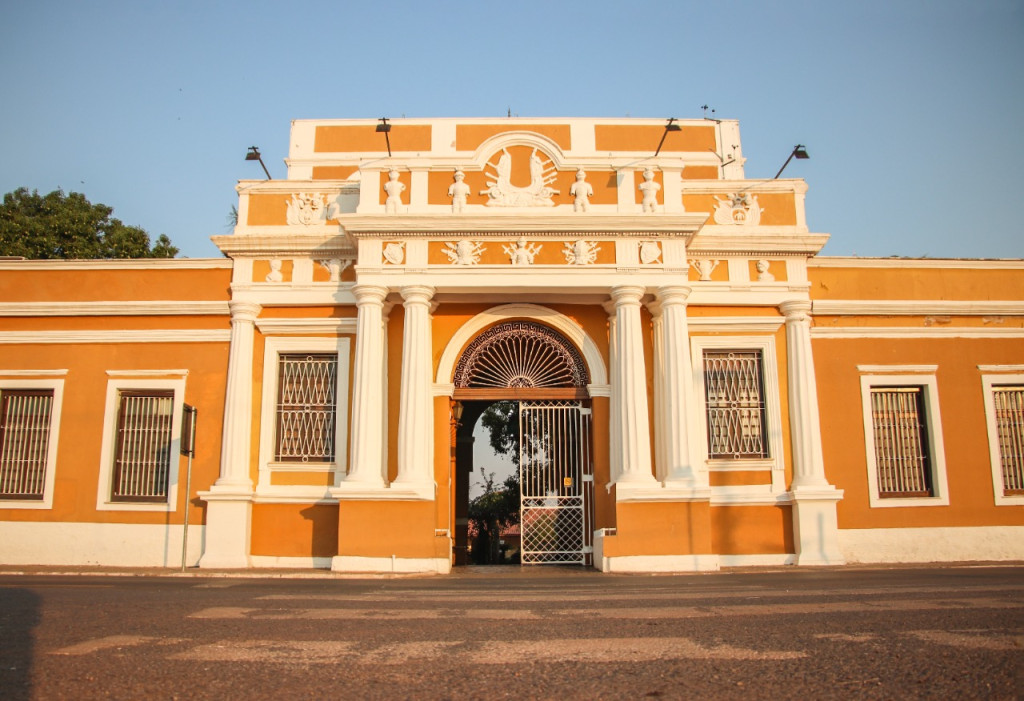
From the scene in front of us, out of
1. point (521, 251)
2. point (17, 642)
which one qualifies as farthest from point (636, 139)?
point (17, 642)

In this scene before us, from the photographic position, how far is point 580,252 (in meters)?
13.2

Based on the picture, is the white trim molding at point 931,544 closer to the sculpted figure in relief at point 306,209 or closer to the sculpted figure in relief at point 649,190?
the sculpted figure in relief at point 649,190

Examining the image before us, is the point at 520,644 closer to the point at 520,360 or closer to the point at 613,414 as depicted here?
the point at 613,414

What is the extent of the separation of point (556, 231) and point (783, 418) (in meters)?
4.87

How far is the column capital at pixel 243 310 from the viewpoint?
547 inches

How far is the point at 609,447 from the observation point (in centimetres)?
1374

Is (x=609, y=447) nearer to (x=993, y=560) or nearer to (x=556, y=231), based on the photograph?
(x=556, y=231)

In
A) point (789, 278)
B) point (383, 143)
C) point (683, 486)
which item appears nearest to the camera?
point (683, 486)

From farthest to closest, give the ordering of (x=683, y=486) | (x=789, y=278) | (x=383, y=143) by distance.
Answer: (x=383, y=143) < (x=789, y=278) < (x=683, y=486)

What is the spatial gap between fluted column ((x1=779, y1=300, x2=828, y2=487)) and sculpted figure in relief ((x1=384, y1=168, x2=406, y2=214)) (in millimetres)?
6622

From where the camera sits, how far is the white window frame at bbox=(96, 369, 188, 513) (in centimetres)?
1370

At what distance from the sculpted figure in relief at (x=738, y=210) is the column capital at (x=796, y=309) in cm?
151

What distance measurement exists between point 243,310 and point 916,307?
37.7 feet

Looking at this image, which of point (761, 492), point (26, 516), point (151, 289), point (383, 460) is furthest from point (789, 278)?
point (26, 516)
